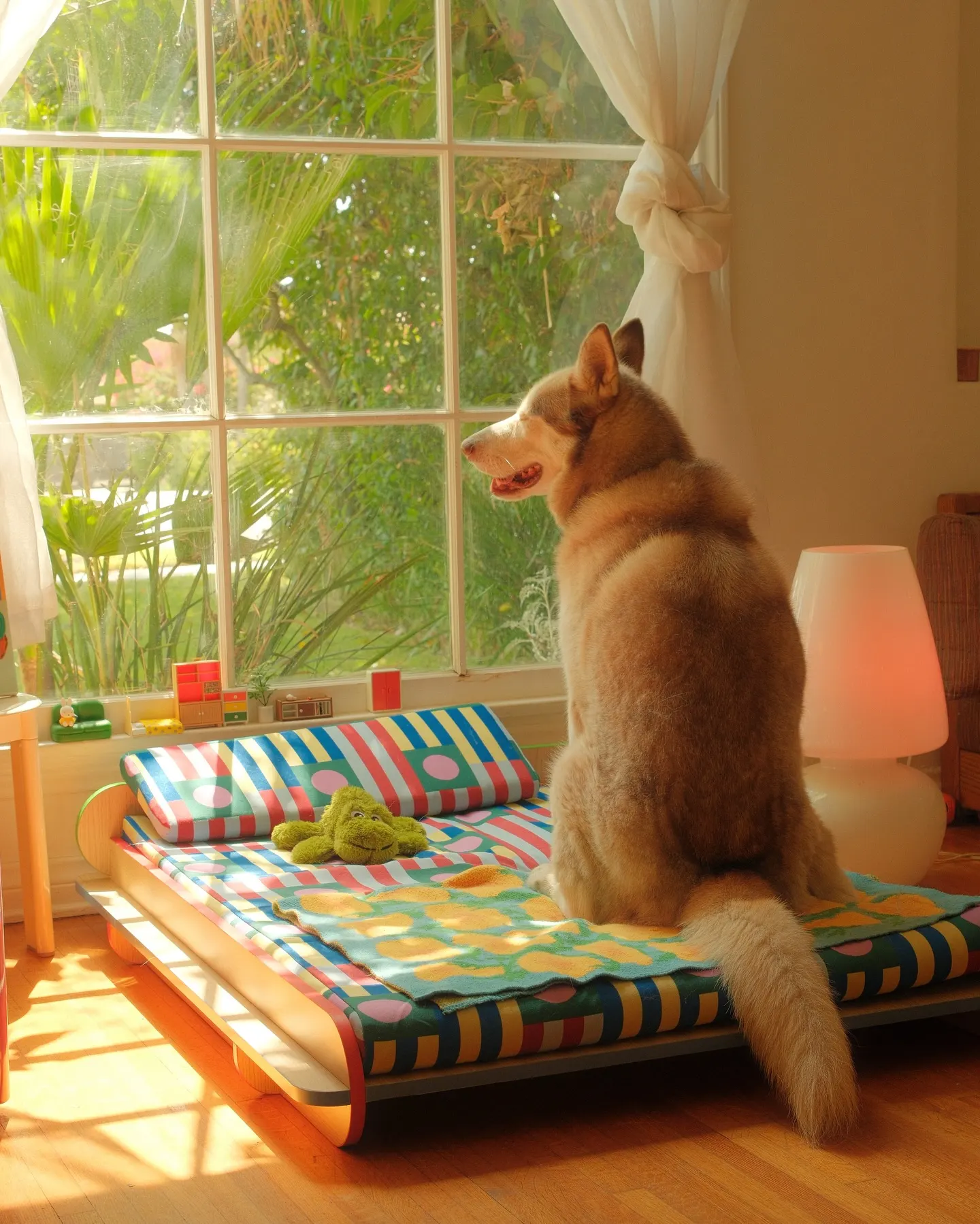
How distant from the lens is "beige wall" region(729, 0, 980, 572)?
12.4 ft

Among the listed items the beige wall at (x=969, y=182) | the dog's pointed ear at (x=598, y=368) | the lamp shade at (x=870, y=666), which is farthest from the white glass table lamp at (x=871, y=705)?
the beige wall at (x=969, y=182)

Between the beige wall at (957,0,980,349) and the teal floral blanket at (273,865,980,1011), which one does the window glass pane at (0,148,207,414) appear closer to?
the teal floral blanket at (273,865,980,1011)

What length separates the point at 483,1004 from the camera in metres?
1.98

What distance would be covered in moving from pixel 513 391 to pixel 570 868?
1.64m

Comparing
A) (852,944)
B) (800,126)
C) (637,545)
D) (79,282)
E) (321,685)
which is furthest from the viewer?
(800,126)

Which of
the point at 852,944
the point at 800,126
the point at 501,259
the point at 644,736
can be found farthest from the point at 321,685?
the point at 800,126

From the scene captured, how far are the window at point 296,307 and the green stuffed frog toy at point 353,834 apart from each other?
0.68 metres

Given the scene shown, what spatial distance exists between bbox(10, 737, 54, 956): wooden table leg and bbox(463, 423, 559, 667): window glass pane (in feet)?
3.91

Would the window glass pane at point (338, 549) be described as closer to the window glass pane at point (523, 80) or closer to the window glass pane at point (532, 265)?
the window glass pane at point (532, 265)

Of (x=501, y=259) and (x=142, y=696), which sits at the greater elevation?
(x=501, y=259)

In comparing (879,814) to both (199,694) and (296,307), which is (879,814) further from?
(296,307)

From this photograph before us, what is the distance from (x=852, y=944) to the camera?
220 centimetres

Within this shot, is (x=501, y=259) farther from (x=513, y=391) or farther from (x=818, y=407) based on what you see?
(x=818, y=407)

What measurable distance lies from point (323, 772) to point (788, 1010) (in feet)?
4.83
